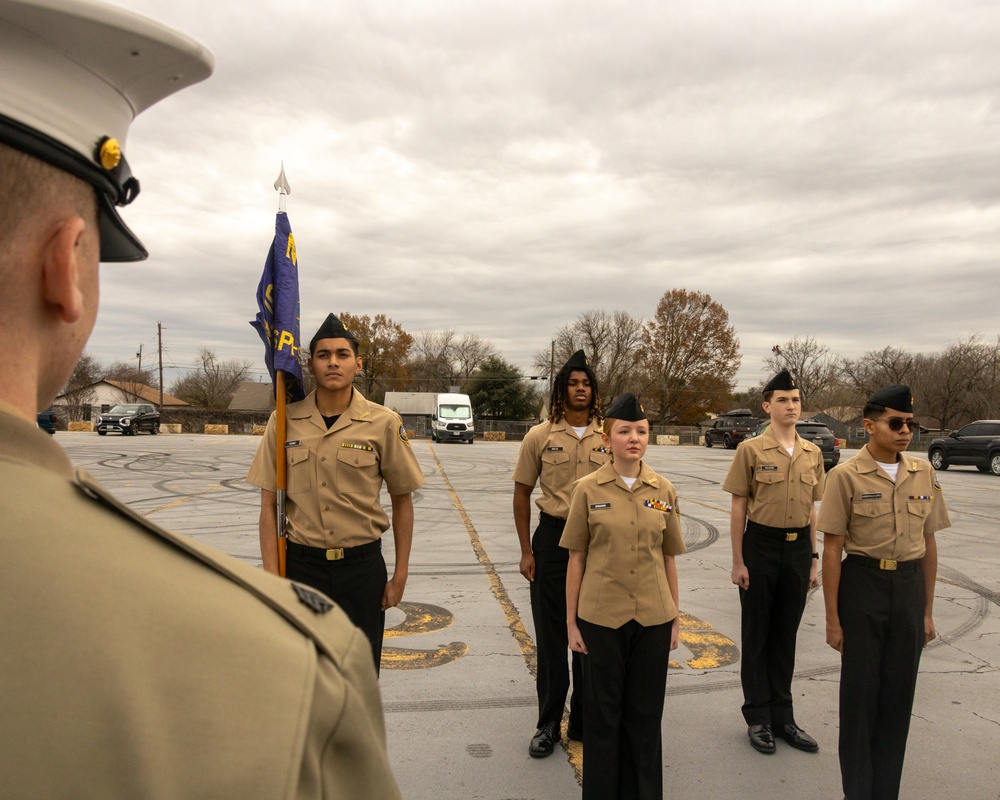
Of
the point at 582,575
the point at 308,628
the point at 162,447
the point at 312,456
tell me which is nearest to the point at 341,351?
the point at 312,456

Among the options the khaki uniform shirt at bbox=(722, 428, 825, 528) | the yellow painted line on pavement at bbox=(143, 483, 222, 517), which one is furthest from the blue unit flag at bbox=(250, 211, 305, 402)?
the yellow painted line on pavement at bbox=(143, 483, 222, 517)

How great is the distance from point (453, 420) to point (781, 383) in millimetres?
31023

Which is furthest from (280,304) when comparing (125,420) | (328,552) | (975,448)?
(125,420)

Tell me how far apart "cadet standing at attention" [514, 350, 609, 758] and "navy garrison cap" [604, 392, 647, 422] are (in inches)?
21.5

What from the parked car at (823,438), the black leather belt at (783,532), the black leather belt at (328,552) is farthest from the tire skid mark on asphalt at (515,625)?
the parked car at (823,438)

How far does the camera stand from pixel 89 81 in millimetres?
1032

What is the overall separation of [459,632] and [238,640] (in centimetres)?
524

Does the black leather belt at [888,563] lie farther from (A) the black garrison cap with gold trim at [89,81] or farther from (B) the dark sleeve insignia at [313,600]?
(A) the black garrison cap with gold trim at [89,81]

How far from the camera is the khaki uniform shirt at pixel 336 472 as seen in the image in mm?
3711

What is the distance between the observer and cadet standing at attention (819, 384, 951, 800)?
11.2ft

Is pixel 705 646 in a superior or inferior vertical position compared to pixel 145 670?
inferior

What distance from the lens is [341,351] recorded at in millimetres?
3910

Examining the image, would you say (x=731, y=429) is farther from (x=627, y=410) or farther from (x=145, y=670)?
(x=145, y=670)

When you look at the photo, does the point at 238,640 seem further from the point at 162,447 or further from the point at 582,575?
the point at 162,447
